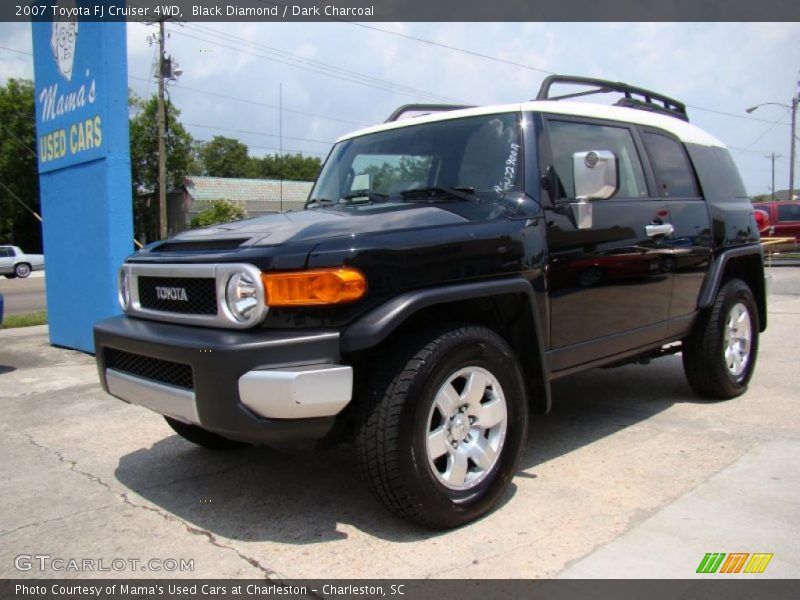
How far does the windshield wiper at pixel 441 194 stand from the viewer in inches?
143

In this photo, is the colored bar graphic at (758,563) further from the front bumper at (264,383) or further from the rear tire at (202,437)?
the rear tire at (202,437)

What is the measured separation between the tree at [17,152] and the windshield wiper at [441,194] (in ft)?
134

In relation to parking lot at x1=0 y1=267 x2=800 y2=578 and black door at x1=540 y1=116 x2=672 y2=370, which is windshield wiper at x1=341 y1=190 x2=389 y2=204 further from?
parking lot at x1=0 y1=267 x2=800 y2=578

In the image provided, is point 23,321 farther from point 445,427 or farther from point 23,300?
point 445,427

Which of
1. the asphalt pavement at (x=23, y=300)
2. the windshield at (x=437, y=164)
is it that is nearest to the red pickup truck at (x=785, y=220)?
the asphalt pavement at (x=23, y=300)

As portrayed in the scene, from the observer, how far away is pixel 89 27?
7348 mm

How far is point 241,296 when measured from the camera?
9.41 ft

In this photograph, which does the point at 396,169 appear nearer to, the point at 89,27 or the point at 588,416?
the point at 588,416

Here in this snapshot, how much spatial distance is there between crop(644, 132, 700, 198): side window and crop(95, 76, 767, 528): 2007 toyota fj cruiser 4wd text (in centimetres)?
3

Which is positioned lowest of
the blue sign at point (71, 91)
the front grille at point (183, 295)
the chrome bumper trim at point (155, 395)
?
the chrome bumper trim at point (155, 395)

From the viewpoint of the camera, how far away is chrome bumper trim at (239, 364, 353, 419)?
105 inches

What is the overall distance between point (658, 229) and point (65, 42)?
680cm

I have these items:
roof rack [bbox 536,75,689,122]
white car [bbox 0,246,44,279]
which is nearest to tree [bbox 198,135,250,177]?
white car [bbox 0,246,44,279]

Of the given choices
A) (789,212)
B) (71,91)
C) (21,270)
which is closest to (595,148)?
(71,91)
